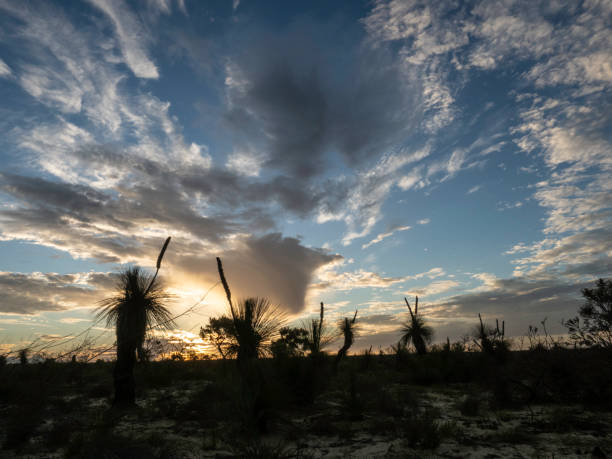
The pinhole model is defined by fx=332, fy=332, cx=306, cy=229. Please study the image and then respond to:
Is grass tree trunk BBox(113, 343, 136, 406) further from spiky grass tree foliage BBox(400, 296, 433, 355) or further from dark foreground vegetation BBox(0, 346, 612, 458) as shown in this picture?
spiky grass tree foliage BBox(400, 296, 433, 355)

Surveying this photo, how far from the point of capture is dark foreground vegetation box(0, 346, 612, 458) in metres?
5.93

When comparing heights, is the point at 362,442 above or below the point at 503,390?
below

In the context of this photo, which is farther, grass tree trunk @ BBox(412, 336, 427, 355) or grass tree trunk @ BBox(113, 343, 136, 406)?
grass tree trunk @ BBox(412, 336, 427, 355)

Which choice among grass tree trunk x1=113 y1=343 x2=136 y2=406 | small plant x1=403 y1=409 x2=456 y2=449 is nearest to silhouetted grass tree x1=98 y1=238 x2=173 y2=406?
grass tree trunk x1=113 y1=343 x2=136 y2=406

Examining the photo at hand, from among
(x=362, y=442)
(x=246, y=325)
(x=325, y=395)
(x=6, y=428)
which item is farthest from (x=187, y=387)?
(x=362, y=442)

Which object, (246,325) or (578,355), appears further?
(578,355)

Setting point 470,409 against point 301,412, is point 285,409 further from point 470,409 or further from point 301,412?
point 470,409

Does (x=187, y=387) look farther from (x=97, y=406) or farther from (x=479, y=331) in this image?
(x=479, y=331)

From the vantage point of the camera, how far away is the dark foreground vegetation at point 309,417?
19.5ft

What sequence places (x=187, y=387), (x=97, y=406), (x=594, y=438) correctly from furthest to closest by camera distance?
(x=187, y=387), (x=97, y=406), (x=594, y=438)

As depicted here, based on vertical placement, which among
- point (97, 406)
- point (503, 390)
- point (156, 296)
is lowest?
point (97, 406)

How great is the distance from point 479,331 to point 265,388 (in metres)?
19.6

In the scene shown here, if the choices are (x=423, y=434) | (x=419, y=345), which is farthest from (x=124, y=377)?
(x=419, y=345)

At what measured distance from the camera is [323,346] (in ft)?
38.0
